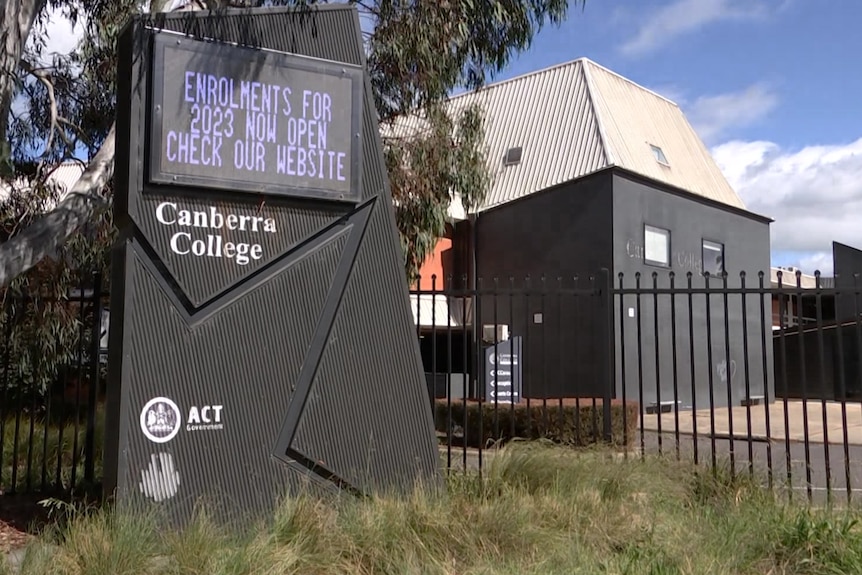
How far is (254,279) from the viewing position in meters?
6.32

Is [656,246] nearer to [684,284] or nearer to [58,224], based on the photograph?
[684,284]

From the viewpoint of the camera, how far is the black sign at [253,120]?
6.08 m

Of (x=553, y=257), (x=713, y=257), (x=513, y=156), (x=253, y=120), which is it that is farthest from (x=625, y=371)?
(x=713, y=257)

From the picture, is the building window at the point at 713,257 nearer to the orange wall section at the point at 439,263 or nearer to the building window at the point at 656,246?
the building window at the point at 656,246

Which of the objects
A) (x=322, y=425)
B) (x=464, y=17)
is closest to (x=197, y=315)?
(x=322, y=425)

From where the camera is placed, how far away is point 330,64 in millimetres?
6801

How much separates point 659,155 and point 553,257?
5.06m

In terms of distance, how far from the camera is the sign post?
5.90 m

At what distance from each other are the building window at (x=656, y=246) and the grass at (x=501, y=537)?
16113mm

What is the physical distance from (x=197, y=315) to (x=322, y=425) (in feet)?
4.01

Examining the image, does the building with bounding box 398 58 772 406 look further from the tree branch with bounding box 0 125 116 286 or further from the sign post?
the sign post

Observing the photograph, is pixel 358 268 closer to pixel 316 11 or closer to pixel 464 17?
pixel 316 11

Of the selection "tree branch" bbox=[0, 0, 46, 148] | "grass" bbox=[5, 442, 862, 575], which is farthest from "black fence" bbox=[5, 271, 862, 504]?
"tree branch" bbox=[0, 0, 46, 148]

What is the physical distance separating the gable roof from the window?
134 mm
